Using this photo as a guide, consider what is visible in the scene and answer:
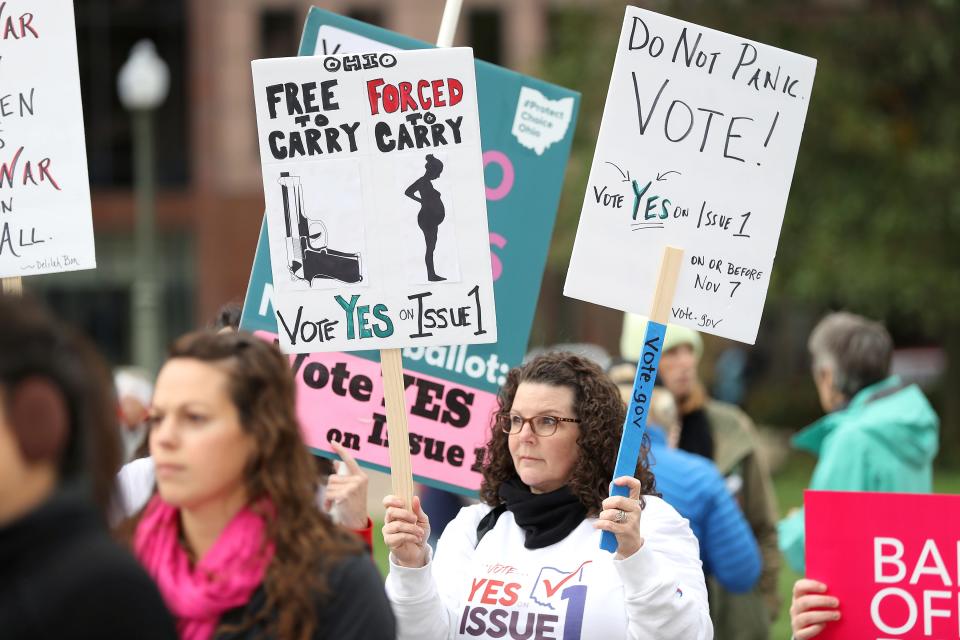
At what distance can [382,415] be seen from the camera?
16.5 feet

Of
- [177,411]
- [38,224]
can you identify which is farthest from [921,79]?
[177,411]

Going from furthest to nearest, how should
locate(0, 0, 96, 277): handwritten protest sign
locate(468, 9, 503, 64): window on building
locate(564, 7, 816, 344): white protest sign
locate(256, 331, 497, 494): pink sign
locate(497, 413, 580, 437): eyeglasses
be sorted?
locate(468, 9, 503, 64): window on building < locate(256, 331, 497, 494): pink sign < locate(0, 0, 96, 277): handwritten protest sign < locate(564, 7, 816, 344): white protest sign < locate(497, 413, 580, 437): eyeglasses

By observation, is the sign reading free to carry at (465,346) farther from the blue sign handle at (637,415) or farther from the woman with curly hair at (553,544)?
the blue sign handle at (637,415)

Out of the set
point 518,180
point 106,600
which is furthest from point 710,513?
point 106,600

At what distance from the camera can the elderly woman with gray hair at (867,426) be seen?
5574 millimetres

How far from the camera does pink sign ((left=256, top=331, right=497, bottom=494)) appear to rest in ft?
16.3

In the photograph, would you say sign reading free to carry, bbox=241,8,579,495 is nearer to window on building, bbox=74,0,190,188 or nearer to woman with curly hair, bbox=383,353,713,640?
woman with curly hair, bbox=383,353,713,640

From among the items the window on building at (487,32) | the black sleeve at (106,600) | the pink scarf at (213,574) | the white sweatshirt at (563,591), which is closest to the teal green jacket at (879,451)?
the white sweatshirt at (563,591)

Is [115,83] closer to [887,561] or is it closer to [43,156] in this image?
[43,156]

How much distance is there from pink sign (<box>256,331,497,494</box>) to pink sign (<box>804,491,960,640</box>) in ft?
4.20

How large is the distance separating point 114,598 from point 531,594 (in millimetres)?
1659

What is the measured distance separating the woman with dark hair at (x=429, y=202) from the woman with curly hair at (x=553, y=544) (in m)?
0.46

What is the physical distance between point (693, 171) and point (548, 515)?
1091mm

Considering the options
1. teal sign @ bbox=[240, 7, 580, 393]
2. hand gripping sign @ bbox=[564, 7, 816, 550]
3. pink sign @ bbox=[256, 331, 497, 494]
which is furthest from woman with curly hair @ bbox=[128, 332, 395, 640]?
teal sign @ bbox=[240, 7, 580, 393]
